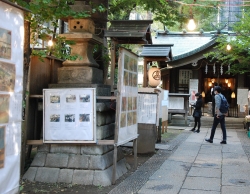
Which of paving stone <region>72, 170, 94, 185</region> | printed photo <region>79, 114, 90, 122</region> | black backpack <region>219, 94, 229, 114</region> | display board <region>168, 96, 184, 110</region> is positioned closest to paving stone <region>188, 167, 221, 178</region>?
paving stone <region>72, 170, 94, 185</region>

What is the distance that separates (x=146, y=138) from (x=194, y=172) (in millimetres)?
2611

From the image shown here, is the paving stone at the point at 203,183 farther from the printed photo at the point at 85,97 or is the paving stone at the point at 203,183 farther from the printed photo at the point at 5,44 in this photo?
the printed photo at the point at 5,44

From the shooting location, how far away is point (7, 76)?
354 cm

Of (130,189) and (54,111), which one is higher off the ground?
(54,111)

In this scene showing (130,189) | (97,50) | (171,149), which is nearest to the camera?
(130,189)

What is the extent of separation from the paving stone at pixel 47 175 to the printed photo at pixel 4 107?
11.7 feet

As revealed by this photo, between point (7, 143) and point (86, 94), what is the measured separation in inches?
119

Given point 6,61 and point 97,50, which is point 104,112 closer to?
point 97,50

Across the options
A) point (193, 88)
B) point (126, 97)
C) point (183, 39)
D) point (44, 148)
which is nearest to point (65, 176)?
point (44, 148)

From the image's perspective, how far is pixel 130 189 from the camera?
6.30 m

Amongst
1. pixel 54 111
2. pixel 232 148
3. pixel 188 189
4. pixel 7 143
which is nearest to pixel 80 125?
pixel 54 111

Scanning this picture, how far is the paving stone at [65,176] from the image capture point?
675 cm

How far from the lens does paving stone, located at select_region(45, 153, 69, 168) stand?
6887 millimetres

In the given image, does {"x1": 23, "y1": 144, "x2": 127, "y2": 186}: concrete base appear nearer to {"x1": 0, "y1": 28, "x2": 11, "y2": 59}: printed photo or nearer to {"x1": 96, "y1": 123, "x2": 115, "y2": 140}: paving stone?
{"x1": 96, "y1": 123, "x2": 115, "y2": 140}: paving stone
